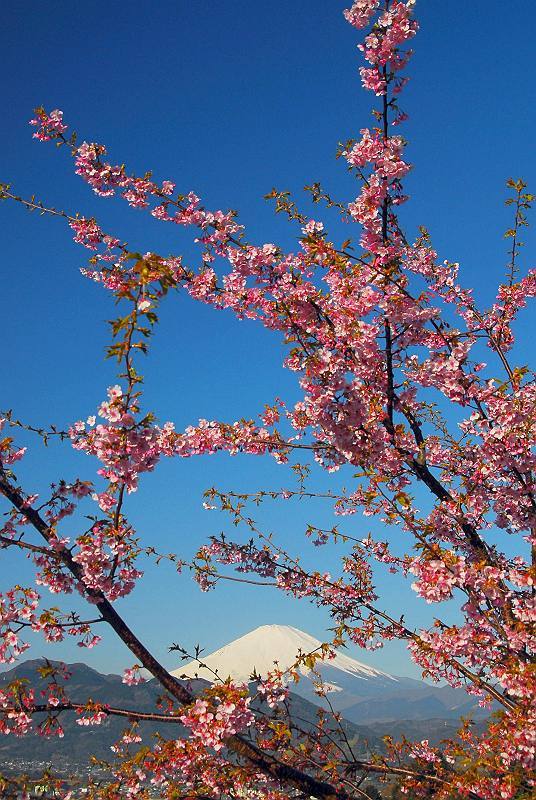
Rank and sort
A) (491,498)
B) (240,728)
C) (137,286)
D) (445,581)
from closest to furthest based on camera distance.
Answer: (137,286) → (240,728) → (445,581) → (491,498)

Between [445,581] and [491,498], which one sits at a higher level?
[491,498]

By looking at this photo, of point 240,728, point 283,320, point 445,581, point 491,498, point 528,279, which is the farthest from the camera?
point 528,279

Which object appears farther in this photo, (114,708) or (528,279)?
(528,279)

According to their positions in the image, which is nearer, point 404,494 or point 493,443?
point 404,494

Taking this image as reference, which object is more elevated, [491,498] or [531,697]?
[491,498]

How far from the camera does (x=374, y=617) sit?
7.07 m

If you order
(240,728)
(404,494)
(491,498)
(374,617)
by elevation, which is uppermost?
(491,498)

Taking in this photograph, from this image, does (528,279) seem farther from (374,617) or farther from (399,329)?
(374,617)

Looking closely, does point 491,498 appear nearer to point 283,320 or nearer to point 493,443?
point 493,443

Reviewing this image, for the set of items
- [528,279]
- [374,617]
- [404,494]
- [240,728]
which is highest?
[528,279]

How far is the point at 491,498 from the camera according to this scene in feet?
24.6

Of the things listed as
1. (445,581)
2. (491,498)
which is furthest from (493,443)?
(445,581)

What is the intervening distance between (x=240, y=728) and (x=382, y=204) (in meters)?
5.08

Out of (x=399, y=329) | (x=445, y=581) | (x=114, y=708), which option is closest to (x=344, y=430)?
(x=399, y=329)
